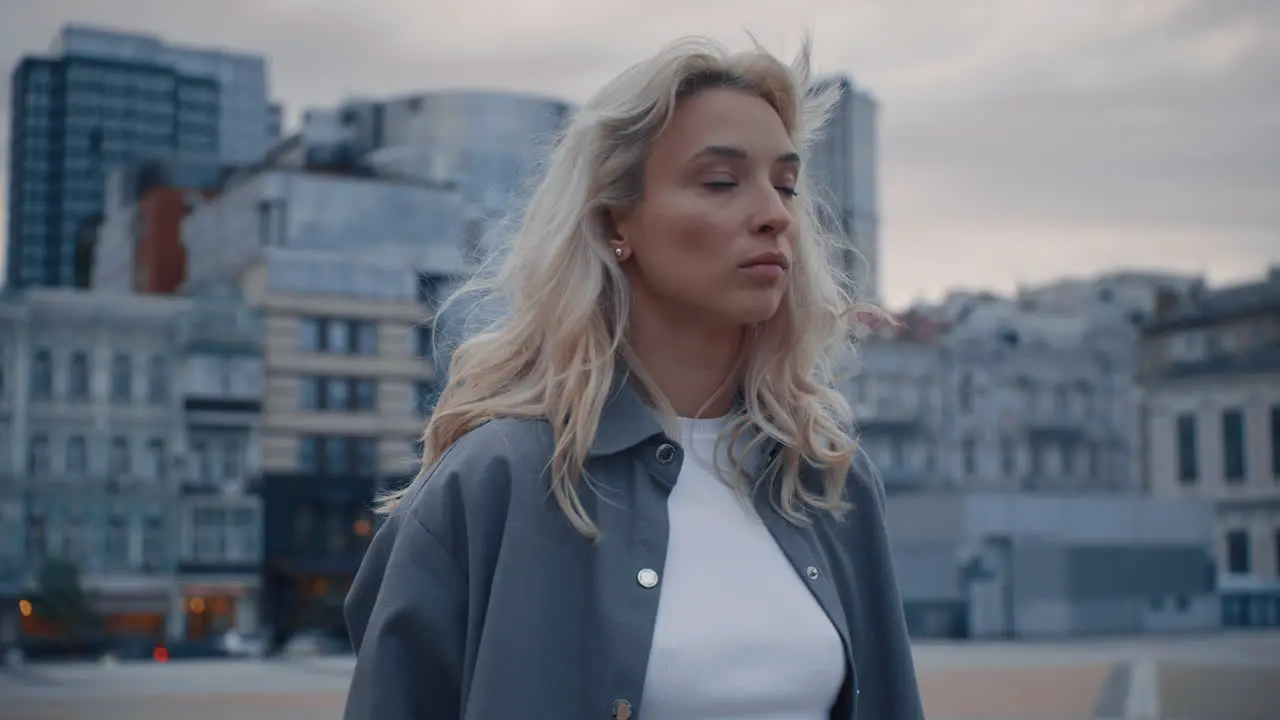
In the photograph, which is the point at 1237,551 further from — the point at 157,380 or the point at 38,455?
the point at 38,455

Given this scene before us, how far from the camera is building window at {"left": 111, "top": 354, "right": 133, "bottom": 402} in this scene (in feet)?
137

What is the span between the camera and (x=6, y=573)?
3984 centimetres

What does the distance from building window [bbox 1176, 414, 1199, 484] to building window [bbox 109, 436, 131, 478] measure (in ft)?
96.7

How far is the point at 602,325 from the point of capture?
2221 millimetres

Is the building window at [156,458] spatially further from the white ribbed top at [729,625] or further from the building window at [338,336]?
the white ribbed top at [729,625]

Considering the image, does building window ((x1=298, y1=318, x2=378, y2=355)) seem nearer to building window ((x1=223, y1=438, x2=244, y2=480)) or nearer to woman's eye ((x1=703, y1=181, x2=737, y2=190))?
building window ((x1=223, y1=438, x2=244, y2=480))

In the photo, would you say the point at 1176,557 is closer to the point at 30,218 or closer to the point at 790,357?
the point at 790,357

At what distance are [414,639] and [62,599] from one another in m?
39.0

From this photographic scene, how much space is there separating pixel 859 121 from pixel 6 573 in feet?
123

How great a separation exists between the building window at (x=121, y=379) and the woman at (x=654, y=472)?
41195 mm

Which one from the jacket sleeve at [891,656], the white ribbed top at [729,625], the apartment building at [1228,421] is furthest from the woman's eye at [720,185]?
the apartment building at [1228,421]

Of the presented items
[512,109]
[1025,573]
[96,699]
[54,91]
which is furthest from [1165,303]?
[54,91]

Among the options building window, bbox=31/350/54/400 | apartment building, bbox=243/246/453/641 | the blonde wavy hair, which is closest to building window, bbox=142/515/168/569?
apartment building, bbox=243/246/453/641

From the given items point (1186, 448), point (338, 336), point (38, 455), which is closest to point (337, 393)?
point (338, 336)
